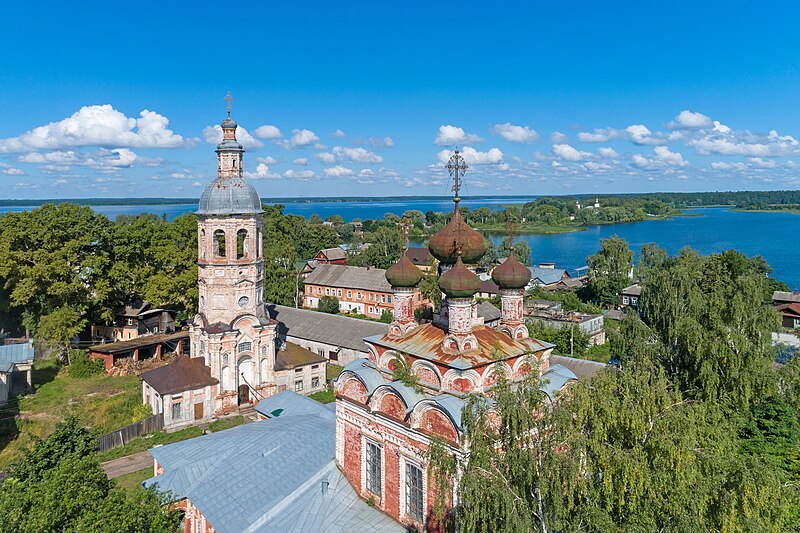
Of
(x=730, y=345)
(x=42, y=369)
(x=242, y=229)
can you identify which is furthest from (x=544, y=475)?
(x=42, y=369)

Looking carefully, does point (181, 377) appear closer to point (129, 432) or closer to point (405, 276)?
point (129, 432)

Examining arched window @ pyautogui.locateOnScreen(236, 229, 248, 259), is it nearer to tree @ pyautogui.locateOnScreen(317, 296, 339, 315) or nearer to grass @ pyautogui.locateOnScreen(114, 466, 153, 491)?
grass @ pyautogui.locateOnScreen(114, 466, 153, 491)

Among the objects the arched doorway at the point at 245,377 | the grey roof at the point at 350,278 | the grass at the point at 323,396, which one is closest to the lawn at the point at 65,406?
the arched doorway at the point at 245,377

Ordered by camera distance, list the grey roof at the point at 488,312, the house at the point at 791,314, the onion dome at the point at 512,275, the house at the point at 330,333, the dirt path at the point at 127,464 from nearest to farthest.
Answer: the onion dome at the point at 512,275 < the dirt path at the point at 127,464 < the house at the point at 330,333 < the grey roof at the point at 488,312 < the house at the point at 791,314

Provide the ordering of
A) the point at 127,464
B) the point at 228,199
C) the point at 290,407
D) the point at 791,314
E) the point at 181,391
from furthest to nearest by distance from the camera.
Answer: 1. the point at 791,314
2. the point at 228,199
3. the point at 181,391
4. the point at 127,464
5. the point at 290,407

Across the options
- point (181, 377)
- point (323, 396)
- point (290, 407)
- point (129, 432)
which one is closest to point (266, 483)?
point (290, 407)

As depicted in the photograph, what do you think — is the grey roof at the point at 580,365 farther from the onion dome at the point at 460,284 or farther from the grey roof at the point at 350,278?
the grey roof at the point at 350,278
